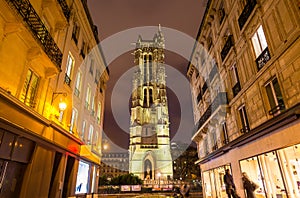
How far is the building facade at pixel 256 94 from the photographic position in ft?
21.6

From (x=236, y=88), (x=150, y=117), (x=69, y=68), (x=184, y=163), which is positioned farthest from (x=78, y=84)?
(x=150, y=117)

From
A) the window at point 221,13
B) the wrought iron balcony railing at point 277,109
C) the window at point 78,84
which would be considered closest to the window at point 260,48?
the wrought iron balcony railing at point 277,109

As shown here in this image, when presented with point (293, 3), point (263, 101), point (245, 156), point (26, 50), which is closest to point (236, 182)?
point (245, 156)

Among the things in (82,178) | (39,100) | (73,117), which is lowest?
(82,178)

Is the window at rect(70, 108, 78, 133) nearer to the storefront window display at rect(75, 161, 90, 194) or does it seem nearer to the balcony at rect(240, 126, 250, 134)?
the storefront window display at rect(75, 161, 90, 194)

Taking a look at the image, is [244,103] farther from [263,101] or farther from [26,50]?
[26,50]

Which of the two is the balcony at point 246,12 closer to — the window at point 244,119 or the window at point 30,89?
the window at point 244,119

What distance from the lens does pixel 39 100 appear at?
8375 mm

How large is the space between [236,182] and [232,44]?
324 inches

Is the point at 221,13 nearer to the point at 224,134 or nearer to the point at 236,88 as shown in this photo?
the point at 236,88

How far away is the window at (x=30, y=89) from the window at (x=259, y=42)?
423 inches

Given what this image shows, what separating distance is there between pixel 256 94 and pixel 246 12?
174 inches

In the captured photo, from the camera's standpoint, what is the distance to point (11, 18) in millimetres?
6199

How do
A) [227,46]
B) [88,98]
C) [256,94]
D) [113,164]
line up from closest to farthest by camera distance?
[256,94], [227,46], [88,98], [113,164]
